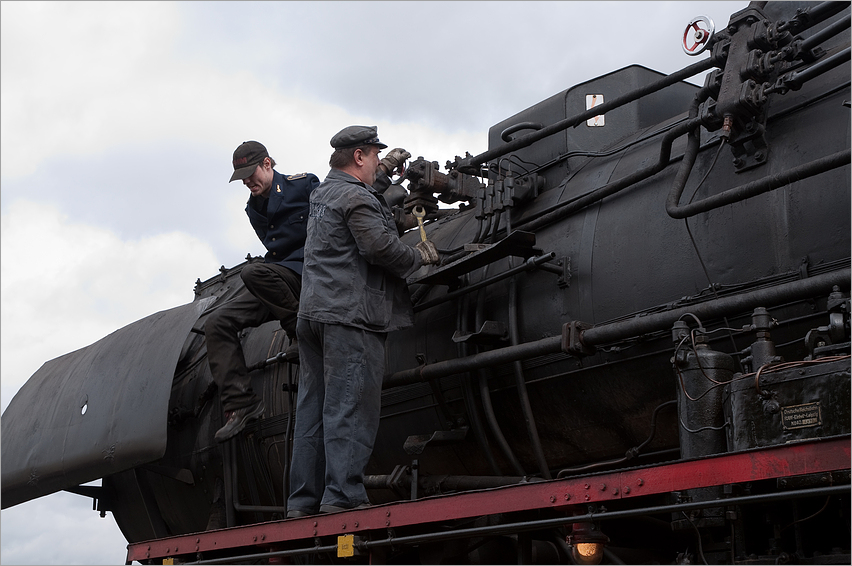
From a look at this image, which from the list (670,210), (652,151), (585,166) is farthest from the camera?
(585,166)

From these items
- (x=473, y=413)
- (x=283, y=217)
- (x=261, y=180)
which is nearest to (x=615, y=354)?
(x=473, y=413)

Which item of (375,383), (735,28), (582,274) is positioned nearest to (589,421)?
(582,274)

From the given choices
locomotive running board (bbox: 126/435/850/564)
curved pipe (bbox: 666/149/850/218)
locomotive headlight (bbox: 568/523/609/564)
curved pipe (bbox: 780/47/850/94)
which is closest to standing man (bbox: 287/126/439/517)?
locomotive running board (bbox: 126/435/850/564)

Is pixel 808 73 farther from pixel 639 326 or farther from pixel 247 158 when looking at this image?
pixel 247 158

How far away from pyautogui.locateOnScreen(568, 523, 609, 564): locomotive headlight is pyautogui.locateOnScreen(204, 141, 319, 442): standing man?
2.48 metres

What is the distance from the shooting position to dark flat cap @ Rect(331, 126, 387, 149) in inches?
191

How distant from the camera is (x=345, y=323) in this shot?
4414 millimetres

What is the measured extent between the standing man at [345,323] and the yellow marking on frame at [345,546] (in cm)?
25

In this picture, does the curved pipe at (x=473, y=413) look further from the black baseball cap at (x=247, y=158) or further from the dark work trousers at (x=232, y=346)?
the black baseball cap at (x=247, y=158)

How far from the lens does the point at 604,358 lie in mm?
4078

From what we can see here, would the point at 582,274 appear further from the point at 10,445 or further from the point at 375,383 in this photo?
the point at 10,445

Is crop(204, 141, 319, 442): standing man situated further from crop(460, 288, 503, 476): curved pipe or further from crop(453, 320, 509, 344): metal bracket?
crop(453, 320, 509, 344): metal bracket

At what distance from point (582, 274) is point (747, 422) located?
4.45 ft

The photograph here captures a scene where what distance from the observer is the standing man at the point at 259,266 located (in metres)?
5.41
